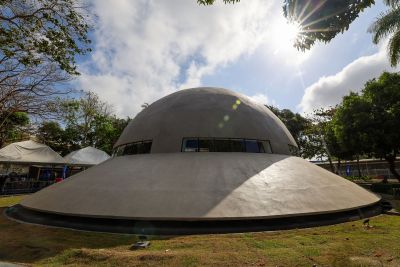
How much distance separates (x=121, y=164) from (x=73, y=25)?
8.42 meters

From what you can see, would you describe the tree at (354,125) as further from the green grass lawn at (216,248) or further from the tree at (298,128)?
the tree at (298,128)

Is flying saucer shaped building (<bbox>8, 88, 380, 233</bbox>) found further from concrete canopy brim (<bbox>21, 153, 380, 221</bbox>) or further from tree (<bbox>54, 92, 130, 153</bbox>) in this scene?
tree (<bbox>54, 92, 130, 153</bbox>)

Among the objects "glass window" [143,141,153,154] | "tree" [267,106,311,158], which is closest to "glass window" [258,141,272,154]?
"glass window" [143,141,153,154]

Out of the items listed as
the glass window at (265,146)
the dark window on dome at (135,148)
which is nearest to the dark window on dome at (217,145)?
the glass window at (265,146)

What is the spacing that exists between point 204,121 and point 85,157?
2828 centimetres

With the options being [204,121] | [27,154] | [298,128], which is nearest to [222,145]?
[204,121]

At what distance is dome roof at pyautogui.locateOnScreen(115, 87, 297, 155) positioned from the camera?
16844 millimetres

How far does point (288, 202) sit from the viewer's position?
39.3ft

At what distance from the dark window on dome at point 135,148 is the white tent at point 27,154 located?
1759 cm

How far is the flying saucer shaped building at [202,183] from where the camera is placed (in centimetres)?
1124

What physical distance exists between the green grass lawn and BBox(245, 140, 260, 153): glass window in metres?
6.87

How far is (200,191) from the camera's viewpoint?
1213 centimetres

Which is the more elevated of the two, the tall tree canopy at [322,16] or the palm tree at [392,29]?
the palm tree at [392,29]

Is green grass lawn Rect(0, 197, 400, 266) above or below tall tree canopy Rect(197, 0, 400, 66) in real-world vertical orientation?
below
